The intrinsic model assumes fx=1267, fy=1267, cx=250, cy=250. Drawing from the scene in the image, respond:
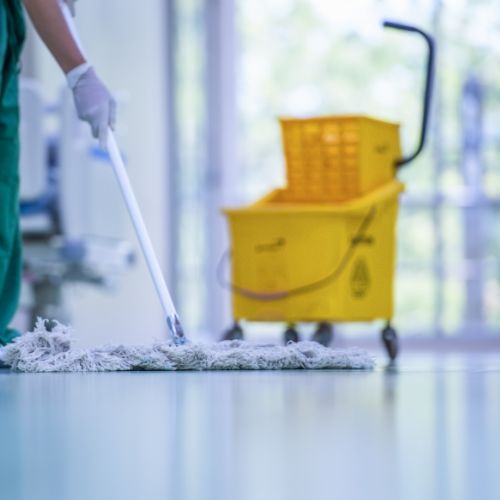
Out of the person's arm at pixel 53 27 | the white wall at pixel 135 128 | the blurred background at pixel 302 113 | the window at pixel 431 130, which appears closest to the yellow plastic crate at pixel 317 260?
the person's arm at pixel 53 27

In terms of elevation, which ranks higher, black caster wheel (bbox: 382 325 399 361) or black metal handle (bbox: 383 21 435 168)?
black metal handle (bbox: 383 21 435 168)

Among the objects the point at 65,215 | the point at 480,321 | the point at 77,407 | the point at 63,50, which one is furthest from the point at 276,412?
the point at 480,321

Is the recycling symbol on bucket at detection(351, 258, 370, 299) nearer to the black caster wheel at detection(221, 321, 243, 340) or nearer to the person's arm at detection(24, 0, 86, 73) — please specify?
the black caster wheel at detection(221, 321, 243, 340)

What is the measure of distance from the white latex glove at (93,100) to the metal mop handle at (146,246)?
0.02 metres

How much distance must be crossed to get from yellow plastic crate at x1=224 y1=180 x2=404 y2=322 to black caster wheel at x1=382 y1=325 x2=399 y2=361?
0.05 m

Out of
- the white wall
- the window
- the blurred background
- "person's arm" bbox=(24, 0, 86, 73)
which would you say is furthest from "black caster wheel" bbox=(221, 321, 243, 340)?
the window

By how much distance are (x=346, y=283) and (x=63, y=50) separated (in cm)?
115

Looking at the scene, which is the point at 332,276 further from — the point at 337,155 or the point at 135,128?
the point at 135,128

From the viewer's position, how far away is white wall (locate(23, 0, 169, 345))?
5.49 m

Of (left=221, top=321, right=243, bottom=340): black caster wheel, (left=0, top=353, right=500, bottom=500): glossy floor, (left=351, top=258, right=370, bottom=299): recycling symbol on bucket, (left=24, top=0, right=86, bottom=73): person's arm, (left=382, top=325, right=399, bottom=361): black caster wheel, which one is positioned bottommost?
(left=382, top=325, right=399, bottom=361): black caster wheel

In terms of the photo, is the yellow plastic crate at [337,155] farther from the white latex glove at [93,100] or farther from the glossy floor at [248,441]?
the glossy floor at [248,441]

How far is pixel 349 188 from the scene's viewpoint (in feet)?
11.0

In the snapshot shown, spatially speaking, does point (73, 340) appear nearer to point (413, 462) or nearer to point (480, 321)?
point (413, 462)

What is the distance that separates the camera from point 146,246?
2273 mm
